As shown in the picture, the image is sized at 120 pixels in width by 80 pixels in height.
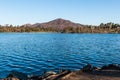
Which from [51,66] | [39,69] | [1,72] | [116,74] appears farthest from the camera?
[51,66]

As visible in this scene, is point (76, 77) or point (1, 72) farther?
point (1, 72)

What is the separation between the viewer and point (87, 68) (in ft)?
108

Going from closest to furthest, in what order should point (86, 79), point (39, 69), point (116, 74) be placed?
1. point (86, 79)
2. point (116, 74)
3. point (39, 69)

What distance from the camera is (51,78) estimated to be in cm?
2777

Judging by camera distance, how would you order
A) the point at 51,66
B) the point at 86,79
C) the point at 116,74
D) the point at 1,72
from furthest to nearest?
the point at 51,66 < the point at 1,72 < the point at 116,74 < the point at 86,79

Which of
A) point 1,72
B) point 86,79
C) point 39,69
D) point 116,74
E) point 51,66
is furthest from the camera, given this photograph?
point 51,66

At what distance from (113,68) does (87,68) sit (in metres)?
4.15

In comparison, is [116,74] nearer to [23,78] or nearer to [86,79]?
[86,79]

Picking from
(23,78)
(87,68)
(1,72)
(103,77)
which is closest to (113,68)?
(87,68)

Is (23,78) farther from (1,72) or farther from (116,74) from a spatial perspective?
(1,72)

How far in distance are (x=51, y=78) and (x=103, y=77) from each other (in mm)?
5981

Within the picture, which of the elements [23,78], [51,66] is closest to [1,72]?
[51,66]

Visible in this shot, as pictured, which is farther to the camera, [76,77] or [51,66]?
[51,66]

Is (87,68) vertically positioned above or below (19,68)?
above
